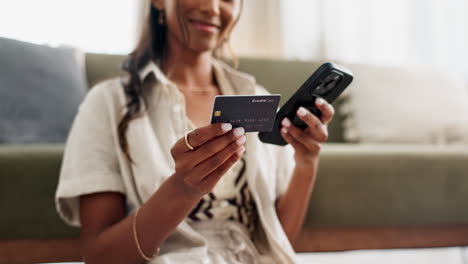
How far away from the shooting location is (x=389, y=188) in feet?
2.92

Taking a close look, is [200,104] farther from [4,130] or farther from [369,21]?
[369,21]

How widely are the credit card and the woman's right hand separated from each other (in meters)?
0.01

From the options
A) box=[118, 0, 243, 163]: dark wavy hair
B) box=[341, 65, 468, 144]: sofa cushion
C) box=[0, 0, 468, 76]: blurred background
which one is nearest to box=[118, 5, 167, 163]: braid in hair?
box=[118, 0, 243, 163]: dark wavy hair

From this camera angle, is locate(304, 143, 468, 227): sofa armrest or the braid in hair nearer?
the braid in hair

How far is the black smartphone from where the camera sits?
57cm

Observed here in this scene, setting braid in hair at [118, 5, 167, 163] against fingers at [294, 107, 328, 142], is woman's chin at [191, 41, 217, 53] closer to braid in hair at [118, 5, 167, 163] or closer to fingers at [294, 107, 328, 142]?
braid in hair at [118, 5, 167, 163]

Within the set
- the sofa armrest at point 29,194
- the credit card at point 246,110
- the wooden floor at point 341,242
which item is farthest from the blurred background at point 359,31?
the credit card at point 246,110

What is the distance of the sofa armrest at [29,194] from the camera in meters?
0.75

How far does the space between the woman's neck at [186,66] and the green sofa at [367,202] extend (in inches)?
11.1

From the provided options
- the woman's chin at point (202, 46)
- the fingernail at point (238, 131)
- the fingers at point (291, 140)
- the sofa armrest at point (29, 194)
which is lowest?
the sofa armrest at point (29, 194)

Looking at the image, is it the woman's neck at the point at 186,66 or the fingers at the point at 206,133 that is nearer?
the fingers at the point at 206,133

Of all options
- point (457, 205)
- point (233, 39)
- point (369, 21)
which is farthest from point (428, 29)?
point (457, 205)

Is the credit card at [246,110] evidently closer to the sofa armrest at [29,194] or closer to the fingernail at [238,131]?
the fingernail at [238,131]

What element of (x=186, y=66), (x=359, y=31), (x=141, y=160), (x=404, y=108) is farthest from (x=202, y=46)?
(x=359, y=31)
